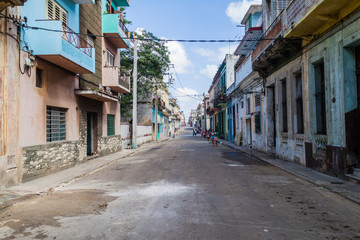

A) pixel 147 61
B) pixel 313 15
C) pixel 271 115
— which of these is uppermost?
pixel 147 61

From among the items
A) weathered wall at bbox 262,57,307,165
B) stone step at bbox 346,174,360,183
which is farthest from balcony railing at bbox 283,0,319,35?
stone step at bbox 346,174,360,183

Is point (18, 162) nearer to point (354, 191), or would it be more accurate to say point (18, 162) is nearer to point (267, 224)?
point (267, 224)

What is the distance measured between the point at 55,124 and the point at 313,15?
32.9 ft

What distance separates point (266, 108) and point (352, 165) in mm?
8781

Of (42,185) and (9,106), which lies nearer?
(9,106)

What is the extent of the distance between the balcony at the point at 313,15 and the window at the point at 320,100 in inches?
53.7

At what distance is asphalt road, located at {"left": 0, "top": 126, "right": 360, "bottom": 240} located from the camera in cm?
406

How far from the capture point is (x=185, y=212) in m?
4.98

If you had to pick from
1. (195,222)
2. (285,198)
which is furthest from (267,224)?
(285,198)

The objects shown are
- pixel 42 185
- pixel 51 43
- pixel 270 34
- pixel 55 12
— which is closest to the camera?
pixel 42 185

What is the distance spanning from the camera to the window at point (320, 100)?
9.94 meters

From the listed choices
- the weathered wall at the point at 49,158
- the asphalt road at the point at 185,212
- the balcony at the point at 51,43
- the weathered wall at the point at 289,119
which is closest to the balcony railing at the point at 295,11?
the weathered wall at the point at 289,119

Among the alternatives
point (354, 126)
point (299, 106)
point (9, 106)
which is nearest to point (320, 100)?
point (299, 106)

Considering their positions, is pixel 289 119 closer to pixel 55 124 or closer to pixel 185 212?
pixel 185 212
